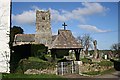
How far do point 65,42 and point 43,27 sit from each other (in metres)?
42.0

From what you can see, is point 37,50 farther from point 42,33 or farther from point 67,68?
point 42,33

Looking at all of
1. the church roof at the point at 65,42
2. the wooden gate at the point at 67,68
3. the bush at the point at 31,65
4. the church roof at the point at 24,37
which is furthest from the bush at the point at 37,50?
the church roof at the point at 24,37

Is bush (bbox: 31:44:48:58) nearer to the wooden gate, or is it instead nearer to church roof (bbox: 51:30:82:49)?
church roof (bbox: 51:30:82:49)

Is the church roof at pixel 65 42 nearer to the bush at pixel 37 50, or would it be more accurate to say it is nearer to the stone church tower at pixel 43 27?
the bush at pixel 37 50

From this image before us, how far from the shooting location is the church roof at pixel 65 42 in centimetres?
2436

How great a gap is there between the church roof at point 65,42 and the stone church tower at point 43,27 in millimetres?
40148

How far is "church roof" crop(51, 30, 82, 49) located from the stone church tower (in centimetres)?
4015

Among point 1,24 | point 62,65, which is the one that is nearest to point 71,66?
point 62,65

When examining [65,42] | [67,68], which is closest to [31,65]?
[67,68]

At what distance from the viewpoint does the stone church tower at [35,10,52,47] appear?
66.4 m

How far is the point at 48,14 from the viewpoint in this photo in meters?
67.4

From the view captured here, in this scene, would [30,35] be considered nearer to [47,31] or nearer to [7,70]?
[47,31]

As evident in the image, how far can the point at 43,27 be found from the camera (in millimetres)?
66438

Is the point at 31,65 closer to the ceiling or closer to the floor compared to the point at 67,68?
closer to the ceiling
